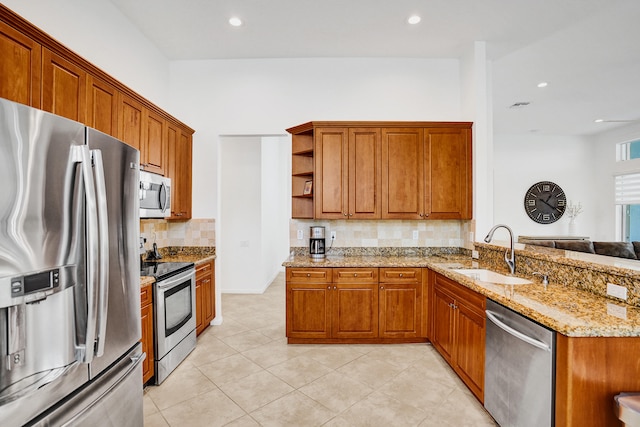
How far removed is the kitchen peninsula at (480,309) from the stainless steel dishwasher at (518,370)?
0.05 meters

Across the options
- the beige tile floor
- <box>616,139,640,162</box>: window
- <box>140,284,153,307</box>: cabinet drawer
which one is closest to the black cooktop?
<box>140,284,153,307</box>: cabinet drawer

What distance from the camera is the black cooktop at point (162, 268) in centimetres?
252

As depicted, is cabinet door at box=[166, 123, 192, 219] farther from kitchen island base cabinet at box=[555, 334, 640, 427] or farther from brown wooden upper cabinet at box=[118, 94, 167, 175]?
kitchen island base cabinet at box=[555, 334, 640, 427]

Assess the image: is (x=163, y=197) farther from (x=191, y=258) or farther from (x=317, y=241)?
(x=317, y=241)

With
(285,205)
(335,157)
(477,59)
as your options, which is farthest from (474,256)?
(285,205)

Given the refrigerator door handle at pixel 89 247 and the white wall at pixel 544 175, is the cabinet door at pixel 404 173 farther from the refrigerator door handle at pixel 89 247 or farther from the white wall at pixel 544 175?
the white wall at pixel 544 175

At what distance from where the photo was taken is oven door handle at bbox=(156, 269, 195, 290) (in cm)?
248

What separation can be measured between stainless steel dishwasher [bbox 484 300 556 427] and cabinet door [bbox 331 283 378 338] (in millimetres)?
1245

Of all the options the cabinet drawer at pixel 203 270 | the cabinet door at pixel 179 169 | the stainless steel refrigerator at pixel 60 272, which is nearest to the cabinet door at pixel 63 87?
the stainless steel refrigerator at pixel 60 272

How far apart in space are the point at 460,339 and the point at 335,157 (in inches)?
86.7

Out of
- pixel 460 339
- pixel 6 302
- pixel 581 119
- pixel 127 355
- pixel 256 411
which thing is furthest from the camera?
pixel 581 119

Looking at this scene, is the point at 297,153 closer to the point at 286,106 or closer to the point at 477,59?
the point at 286,106

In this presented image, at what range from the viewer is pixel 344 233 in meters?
3.76

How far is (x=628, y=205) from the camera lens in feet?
20.8
